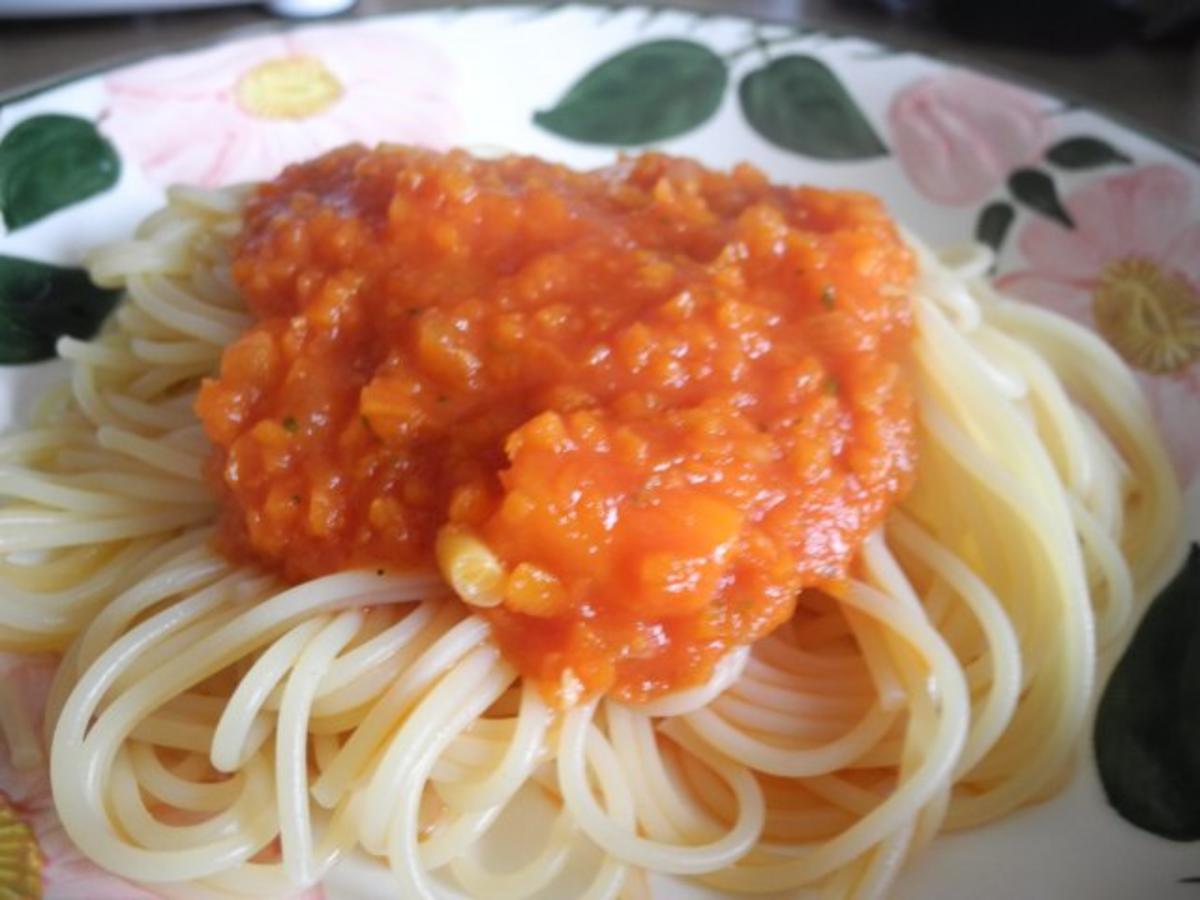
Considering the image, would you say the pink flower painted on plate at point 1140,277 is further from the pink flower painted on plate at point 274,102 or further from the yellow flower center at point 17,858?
the yellow flower center at point 17,858

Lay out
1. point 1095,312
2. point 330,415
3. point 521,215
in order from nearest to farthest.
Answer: point 330,415 < point 521,215 < point 1095,312

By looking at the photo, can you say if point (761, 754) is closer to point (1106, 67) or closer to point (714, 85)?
point (714, 85)

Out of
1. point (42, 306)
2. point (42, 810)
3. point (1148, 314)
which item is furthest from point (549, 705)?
point (1148, 314)

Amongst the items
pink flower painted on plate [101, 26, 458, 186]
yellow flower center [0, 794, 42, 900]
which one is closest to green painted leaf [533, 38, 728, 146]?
pink flower painted on plate [101, 26, 458, 186]

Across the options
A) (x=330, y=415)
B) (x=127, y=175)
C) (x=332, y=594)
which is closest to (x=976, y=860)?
(x=332, y=594)

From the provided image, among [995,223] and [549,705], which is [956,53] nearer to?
[995,223]

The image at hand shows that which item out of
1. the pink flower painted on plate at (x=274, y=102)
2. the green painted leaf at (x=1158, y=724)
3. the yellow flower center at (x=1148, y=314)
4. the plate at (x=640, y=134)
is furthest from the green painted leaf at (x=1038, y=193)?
the pink flower painted on plate at (x=274, y=102)

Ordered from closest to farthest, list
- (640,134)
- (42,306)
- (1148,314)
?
(42,306) → (1148,314) → (640,134)
